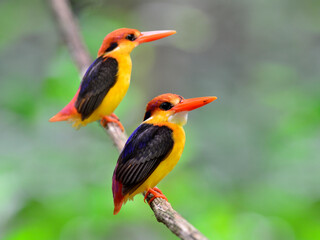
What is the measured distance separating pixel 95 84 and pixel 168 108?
32cm

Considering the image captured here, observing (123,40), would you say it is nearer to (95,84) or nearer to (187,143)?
(95,84)

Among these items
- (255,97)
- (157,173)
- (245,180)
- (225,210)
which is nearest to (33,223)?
(225,210)

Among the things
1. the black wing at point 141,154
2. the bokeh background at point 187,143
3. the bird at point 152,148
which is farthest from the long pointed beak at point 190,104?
the bokeh background at point 187,143

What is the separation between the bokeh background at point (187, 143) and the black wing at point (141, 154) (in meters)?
1.04

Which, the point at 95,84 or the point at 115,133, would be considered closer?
the point at 95,84

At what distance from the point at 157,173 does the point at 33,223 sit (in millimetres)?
1298

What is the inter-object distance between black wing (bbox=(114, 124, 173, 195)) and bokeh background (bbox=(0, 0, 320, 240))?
1.04 metres

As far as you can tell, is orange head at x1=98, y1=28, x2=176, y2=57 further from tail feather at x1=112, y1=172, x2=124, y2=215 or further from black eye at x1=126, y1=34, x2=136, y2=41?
tail feather at x1=112, y1=172, x2=124, y2=215

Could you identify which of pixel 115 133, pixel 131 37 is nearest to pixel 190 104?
pixel 131 37

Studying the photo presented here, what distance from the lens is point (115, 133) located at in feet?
5.93

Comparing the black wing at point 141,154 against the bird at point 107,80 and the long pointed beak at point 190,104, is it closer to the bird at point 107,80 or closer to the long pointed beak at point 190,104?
the long pointed beak at point 190,104

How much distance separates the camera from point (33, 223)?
97.6 inches

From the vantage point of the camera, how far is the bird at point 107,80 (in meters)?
1.55

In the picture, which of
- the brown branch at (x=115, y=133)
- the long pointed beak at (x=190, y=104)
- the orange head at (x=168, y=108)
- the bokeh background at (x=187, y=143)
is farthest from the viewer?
the bokeh background at (x=187, y=143)
